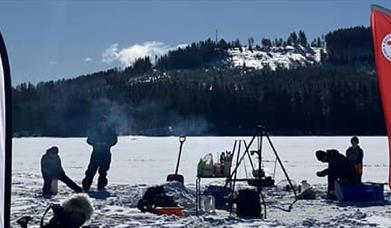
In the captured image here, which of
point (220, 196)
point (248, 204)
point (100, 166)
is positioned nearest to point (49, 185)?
point (100, 166)

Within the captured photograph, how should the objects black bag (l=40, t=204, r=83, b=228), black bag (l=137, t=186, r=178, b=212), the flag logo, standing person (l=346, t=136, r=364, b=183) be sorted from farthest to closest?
standing person (l=346, t=136, r=364, b=183) → black bag (l=137, t=186, r=178, b=212) → the flag logo → black bag (l=40, t=204, r=83, b=228)

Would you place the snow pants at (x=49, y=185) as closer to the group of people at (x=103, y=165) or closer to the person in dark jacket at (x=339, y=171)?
the group of people at (x=103, y=165)

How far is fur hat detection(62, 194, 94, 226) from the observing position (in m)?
3.60

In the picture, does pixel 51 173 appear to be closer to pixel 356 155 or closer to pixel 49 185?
pixel 49 185

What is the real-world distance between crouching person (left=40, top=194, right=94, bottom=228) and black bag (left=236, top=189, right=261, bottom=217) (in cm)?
461

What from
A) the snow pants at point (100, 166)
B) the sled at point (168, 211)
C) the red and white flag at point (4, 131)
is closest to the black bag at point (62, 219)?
the red and white flag at point (4, 131)

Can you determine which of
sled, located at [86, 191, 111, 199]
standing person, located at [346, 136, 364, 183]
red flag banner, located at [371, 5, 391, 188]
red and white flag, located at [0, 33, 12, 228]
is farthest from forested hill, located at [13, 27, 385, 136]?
red and white flag, located at [0, 33, 12, 228]

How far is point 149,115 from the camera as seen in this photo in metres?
94.9

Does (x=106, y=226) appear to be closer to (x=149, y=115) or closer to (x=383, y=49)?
(x=383, y=49)

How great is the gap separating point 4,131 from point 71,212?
108 centimetres

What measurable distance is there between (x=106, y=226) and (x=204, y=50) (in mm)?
193907

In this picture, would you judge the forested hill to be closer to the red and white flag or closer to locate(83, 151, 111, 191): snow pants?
locate(83, 151, 111, 191): snow pants

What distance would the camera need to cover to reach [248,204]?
8094 mm

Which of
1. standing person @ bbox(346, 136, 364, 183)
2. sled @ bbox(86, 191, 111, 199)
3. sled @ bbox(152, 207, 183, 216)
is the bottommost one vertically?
sled @ bbox(152, 207, 183, 216)
